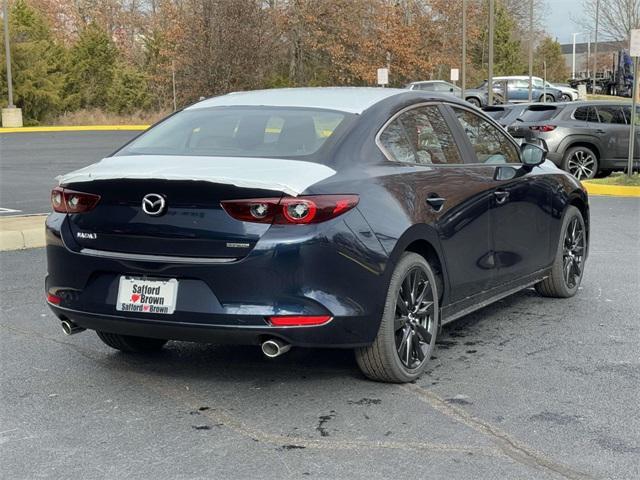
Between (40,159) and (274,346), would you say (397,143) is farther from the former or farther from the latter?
(40,159)

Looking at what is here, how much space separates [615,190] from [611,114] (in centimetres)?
274

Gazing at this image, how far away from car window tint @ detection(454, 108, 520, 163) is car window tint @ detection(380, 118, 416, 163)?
77 cm

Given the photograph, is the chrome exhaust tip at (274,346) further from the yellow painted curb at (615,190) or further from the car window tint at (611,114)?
the car window tint at (611,114)

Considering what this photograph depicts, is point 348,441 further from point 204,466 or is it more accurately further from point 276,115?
point 276,115

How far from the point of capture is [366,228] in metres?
4.42

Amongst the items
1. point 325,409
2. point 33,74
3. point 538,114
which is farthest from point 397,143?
point 33,74

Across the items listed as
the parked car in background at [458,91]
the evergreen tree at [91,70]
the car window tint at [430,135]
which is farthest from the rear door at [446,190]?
the evergreen tree at [91,70]

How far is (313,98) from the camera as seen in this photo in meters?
5.32

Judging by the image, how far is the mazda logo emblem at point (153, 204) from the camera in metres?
4.30

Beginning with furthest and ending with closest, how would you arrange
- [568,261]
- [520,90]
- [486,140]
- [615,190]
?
[520,90]
[615,190]
[568,261]
[486,140]

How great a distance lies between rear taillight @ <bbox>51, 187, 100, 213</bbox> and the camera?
453 centimetres

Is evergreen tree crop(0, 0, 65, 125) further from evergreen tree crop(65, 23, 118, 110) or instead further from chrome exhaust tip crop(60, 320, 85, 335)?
chrome exhaust tip crop(60, 320, 85, 335)

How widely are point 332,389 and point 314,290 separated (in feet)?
2.42

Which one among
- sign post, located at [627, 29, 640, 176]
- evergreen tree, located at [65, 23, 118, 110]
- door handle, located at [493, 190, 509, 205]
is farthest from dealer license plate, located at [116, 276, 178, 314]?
evergreen tree, located at [65, 23, 118, 110]
